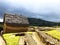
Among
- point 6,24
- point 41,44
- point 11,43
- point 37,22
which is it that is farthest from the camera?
point 37,22

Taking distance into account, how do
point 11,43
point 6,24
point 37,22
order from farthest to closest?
point 37,22, point 6,24, point 11,43

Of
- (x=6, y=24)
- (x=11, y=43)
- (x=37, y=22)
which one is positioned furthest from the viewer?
(x=37, y=22)

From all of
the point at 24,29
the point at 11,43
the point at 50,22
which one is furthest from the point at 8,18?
the point at 50,22

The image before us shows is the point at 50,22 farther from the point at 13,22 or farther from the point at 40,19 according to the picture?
the point at 13,22

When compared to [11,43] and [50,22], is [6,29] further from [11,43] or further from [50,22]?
[50,22]

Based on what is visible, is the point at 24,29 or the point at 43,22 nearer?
the point at 24,29

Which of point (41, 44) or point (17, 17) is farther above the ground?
point (17, 17)

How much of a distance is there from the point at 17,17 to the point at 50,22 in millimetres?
24981

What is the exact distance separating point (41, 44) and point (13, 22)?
8.55 meters

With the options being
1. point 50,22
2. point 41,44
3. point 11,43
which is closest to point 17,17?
point 41,44

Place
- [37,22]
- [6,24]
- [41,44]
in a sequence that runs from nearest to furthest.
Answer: [41,44] → [6,24] → [37,22]

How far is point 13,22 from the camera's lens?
82.6 ft

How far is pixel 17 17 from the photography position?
2638cm

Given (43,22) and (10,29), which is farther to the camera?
(43,22)
